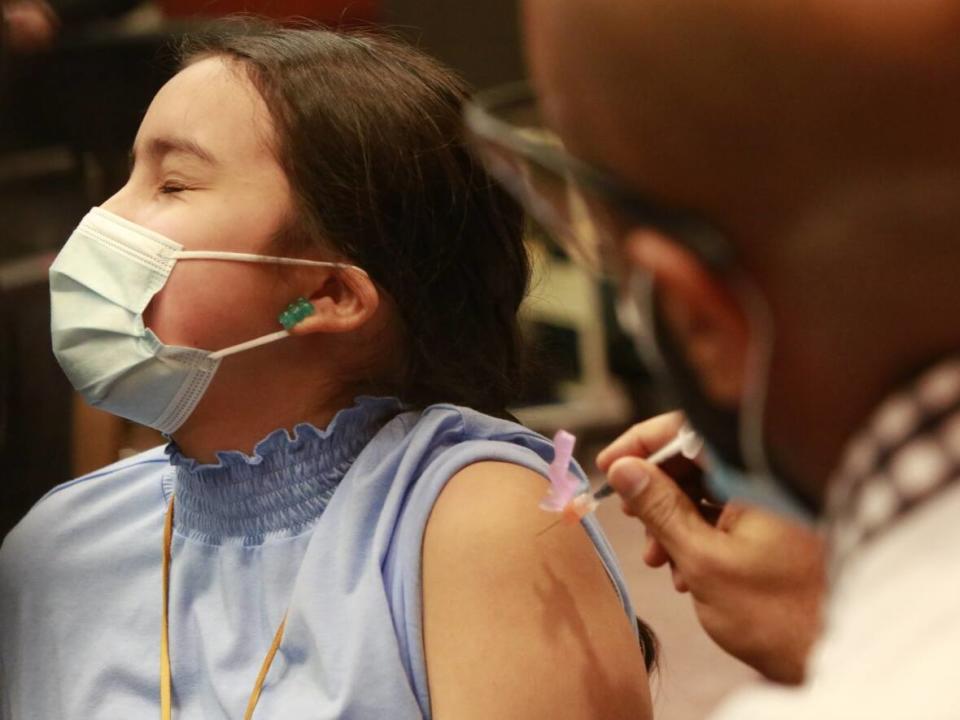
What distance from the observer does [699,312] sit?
2.93ft

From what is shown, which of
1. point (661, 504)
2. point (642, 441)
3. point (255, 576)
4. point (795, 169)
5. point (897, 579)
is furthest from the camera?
point (255, 576)

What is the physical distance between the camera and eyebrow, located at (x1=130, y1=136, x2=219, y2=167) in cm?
159

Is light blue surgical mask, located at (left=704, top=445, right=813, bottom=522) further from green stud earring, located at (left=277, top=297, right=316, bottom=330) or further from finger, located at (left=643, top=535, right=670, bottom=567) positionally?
green stud earring, located at (left=277, top=297, right=316, bottom=330)

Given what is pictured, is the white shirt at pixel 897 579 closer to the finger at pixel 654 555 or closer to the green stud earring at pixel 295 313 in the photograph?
the finger at pixel 654 555

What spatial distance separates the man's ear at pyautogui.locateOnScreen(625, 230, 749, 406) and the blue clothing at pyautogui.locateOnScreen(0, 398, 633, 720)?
57cm

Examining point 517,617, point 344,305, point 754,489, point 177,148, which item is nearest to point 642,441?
point 517,617

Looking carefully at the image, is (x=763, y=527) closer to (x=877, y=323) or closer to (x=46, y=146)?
(x=877, y=323)

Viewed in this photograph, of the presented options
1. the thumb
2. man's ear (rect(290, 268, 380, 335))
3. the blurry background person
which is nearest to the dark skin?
the blurry background person

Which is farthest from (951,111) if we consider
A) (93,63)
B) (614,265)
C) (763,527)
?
(93,63)

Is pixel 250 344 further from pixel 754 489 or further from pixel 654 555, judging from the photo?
pixel 754 489

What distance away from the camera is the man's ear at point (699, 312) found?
0.88 meters

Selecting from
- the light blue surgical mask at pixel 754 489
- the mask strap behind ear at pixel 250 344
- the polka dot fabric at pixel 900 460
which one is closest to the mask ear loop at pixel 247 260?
the mask strap behind ear at pixel 250 344

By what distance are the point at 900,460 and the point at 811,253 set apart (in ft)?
0.46

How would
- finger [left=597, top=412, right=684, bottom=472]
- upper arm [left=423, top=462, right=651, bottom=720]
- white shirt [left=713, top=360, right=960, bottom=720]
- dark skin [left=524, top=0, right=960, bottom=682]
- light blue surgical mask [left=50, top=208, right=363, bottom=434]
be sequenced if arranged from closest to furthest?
white shirt [left=713, top=360, right=960, bottom=720]
dark skin [left=524, top=0, right=960, bottom=682]
upper arm [left=423, top=462, right=651, bottom=720]
finger [left=597, top=412, right=684, bottom=472]
light blue surgical mask [left=50, top=208, right=363, bottom=434]
